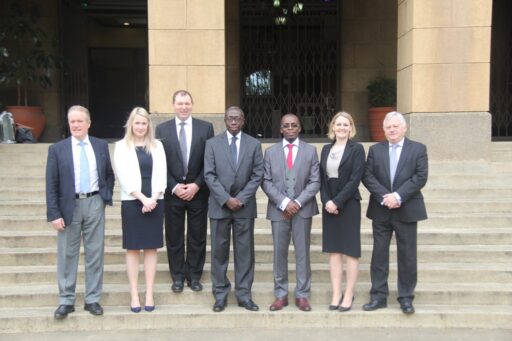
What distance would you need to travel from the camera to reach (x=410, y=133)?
9102 millimetres

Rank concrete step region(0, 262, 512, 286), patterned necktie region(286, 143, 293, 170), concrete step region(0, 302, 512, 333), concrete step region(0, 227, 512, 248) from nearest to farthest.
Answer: concrete step region(0, 302, 512, 333)
patterned necktie region(286, 143, 293, 170)
concrete step region(0, 262, 512, 286)
concrete step region(0, 227, 512, 248)

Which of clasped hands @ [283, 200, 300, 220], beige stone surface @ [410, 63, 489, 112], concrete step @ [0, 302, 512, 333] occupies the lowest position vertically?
concrete step @ [0, 302, 512, 333]

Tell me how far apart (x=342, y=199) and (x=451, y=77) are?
16.3 feet

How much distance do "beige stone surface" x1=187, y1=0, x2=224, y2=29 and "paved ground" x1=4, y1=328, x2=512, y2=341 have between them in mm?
5540

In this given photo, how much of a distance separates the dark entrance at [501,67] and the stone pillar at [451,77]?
454 cm

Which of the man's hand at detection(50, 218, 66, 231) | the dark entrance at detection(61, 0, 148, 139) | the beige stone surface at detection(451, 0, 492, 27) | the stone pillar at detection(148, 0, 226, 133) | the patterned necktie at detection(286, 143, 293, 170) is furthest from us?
the dark entrance at detection(61, 0, 148, 139)

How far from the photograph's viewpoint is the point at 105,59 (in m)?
13.9

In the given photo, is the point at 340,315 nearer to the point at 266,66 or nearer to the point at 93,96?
the point at 266,66

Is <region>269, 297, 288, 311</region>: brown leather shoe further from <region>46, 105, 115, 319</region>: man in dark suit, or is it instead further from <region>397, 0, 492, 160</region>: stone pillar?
<region>397, 0, 492, 160</region>: stone pillar

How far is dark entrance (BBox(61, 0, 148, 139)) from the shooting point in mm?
13359

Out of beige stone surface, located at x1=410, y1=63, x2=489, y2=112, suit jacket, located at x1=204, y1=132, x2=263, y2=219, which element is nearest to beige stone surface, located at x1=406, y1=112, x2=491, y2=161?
beige stone surface, located at x1=410, y1=63, x2=489, y2=112

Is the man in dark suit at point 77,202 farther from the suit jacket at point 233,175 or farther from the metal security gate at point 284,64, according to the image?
the metal security gate at point 284,64

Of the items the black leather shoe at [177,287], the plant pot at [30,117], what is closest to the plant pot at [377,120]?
the black leather shoe at [177,287]

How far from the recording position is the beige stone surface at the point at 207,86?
29.6 ft
